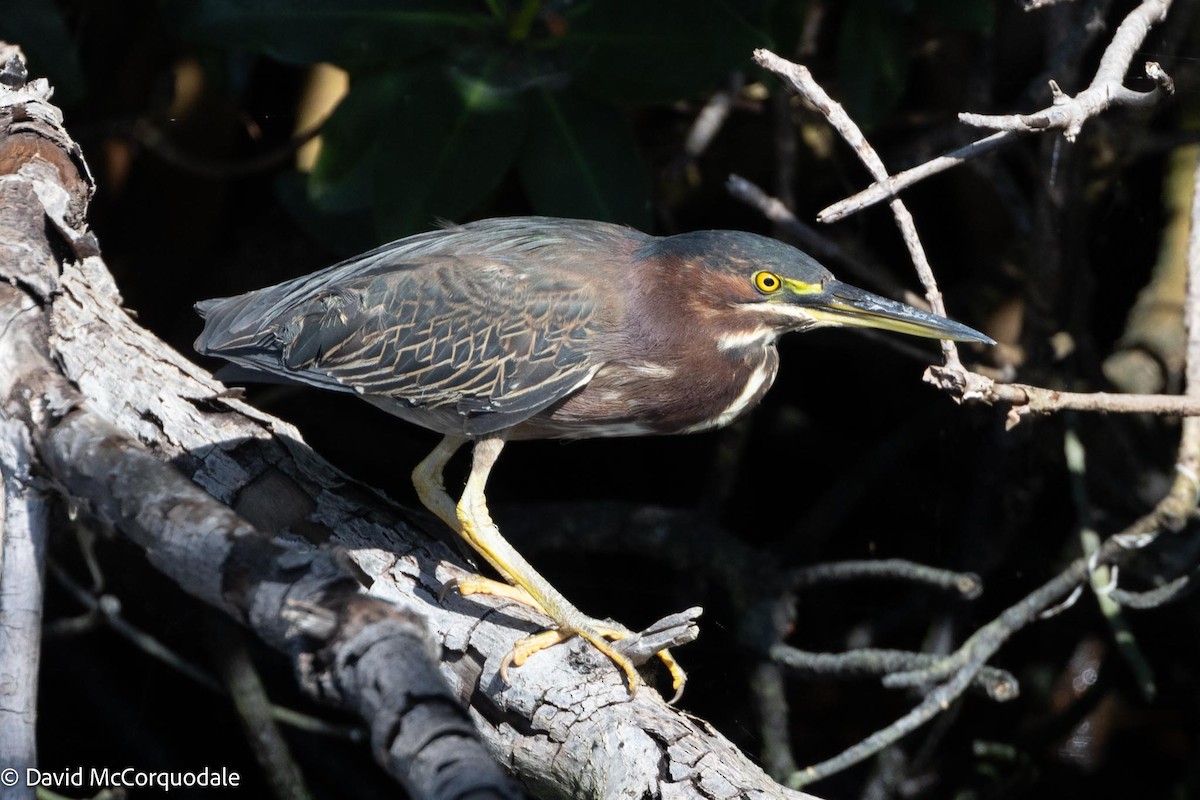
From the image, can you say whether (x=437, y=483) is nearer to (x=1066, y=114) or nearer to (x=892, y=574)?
(x=892, y=574)

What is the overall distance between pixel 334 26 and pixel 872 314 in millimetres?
1408

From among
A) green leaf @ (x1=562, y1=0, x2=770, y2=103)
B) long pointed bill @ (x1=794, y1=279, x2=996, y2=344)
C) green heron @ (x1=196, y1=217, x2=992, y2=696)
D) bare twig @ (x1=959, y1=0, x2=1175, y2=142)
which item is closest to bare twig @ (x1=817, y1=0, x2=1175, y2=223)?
bare twig @ (x1=959, y1=0, x2=1175, y2=142)

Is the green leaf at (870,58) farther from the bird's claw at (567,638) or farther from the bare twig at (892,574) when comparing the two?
the bird's claw at (567,638)

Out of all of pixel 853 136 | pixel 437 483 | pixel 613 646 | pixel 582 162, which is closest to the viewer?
pixel 853 136

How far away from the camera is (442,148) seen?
8.75 ft

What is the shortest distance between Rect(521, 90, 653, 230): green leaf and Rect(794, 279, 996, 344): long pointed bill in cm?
65

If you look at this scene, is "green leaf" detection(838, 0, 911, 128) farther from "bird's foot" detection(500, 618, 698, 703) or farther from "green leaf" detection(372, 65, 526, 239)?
"bird's foot" detection(500, 618, 698, 703)

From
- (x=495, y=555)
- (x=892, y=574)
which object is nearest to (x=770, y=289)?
(x=495, y=555)

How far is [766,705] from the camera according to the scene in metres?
2.89

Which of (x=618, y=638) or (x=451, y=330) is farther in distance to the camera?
(x=451, y=330)

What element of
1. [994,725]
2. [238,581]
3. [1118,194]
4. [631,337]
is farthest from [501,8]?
[994,725]

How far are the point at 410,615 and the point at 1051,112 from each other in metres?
1.15

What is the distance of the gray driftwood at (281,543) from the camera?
128cm

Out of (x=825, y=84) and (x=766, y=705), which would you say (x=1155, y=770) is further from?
(x=825, y=84)
